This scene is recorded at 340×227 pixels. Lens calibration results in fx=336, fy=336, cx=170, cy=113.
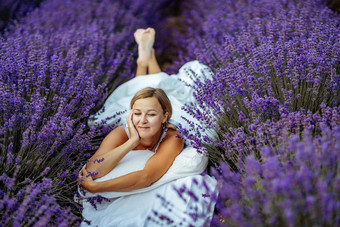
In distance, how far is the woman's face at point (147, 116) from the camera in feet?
6.43

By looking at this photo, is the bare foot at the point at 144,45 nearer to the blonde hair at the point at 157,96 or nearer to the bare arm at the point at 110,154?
the blonde hair at the point at 157,96

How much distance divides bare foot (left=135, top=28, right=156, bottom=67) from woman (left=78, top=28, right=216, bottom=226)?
3.10ft

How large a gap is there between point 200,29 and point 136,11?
2.65 ft

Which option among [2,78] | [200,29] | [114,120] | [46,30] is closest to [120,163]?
[114,120]

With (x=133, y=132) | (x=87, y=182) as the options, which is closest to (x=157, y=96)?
(x=133, y=132)

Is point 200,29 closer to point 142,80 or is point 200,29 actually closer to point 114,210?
point 142,80

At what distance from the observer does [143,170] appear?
5.93ft

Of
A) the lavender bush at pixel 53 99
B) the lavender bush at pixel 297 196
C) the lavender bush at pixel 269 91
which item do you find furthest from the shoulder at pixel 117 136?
the lavender bush at pixel 297 196

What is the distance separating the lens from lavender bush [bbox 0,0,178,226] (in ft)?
5.07

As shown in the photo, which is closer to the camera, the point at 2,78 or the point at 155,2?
the point at 2,78

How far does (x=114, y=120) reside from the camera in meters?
2.45

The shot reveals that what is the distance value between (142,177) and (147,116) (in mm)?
378

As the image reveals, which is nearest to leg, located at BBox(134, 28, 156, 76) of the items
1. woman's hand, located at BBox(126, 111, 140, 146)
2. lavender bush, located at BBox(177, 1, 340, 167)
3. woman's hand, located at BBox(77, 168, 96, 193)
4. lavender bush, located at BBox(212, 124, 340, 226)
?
lavender bush, located at BBox(177, 1, 340, 167)

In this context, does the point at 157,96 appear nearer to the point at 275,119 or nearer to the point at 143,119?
the point at 143,119
